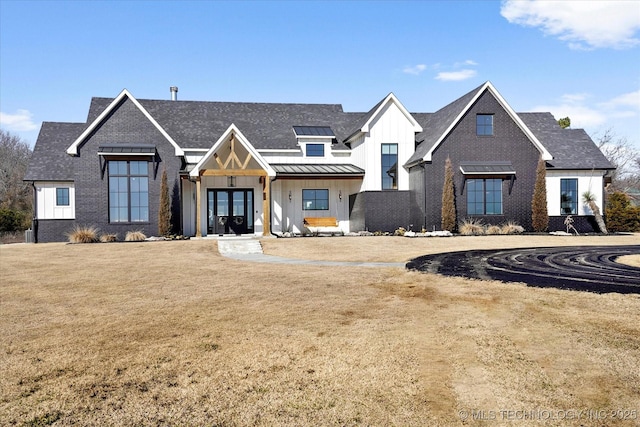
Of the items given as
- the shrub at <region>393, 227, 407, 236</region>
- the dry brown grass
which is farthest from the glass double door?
the dry brown grass

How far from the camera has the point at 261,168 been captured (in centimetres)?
2350

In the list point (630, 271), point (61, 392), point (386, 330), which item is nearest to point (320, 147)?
point (630, 271)

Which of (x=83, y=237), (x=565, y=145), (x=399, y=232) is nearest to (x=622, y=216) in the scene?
(x=565, y=145)

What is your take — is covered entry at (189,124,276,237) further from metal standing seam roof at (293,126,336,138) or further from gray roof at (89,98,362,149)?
metal standing seam roof at (293,126,336,138)

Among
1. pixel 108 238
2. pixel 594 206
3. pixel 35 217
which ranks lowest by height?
pixel 108 238

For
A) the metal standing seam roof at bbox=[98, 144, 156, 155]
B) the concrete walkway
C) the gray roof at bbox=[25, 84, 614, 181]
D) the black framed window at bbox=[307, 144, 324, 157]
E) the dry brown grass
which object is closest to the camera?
the dry brown grass

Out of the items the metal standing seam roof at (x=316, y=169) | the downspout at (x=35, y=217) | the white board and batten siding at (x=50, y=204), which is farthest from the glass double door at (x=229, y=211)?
the downspout at (x=35, y=217)

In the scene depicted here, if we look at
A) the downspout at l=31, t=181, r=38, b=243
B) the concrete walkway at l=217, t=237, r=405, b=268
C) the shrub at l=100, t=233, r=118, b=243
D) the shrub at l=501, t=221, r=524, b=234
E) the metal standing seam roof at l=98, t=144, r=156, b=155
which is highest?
the metal standing seam roof at l=98, t=144, r=156, b=155

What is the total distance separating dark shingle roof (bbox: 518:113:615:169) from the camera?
26.6 metres

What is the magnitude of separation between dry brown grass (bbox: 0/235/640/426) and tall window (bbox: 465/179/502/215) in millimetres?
16003

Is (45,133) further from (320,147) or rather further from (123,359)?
(123,359)

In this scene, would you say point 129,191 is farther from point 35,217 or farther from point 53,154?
point 53,154

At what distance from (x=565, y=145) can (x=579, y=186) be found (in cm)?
311

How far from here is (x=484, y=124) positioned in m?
25.3
